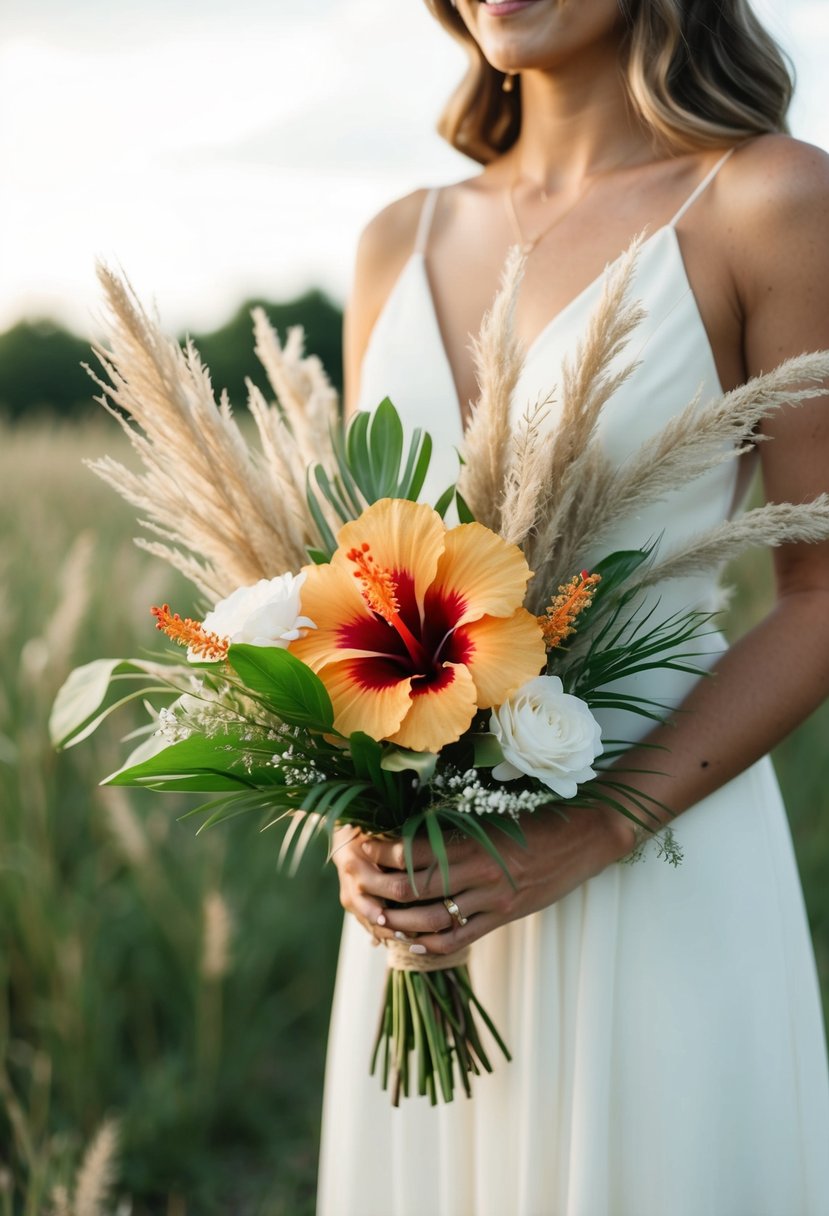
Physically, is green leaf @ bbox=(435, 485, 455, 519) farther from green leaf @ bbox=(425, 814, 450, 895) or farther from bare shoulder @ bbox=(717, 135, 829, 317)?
bare shoulder @ bbox=(717, 135, 829, 317)

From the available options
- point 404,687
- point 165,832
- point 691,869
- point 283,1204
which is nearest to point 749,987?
point 691,869

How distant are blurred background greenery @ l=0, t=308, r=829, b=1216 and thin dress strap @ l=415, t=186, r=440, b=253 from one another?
3.12 ft

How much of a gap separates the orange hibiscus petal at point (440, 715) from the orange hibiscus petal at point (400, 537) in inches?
4.5

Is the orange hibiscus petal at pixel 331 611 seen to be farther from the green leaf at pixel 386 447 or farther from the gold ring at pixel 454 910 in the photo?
the gold ring at pixel 454 910

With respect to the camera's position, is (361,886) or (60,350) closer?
(361,886)

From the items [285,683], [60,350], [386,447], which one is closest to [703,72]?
[386,447]

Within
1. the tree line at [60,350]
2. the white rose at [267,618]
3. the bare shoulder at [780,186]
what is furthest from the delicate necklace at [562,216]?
the tree line at [60,350]

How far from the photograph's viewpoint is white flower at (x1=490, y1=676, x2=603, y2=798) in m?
1.01

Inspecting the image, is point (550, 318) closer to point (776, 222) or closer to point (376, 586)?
point (776, 222)

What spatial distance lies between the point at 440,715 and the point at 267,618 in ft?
0.63

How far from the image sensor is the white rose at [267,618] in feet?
3.34

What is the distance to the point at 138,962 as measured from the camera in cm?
266

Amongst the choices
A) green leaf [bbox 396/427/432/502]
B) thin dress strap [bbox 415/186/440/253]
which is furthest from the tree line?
green leaf [bbox 396/427/432/502]

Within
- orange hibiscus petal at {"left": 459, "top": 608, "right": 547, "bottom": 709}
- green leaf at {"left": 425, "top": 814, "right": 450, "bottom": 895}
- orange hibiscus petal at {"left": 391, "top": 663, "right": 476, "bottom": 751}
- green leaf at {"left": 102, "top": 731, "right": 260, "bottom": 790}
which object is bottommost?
green leaf at {"left": 425, "top": 814, "right": 450, "bottom": 895}
